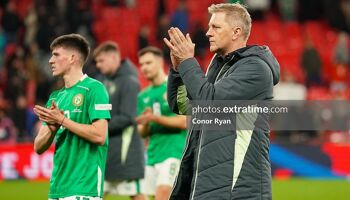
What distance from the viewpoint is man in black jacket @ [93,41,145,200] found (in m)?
9.45

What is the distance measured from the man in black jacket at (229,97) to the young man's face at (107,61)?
13.2 feet

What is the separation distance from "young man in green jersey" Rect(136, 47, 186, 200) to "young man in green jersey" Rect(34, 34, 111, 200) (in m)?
2.66

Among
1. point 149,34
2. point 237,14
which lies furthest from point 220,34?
point 149,34

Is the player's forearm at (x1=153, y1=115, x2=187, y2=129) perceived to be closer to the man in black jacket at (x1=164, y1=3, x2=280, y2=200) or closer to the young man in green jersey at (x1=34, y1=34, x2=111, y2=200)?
the young man in green jersey at (x1=34, y1=34, x2=111, y2=200)

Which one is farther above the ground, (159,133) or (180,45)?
(159,133)

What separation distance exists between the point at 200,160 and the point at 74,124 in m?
1.32

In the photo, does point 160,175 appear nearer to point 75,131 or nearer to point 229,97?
point 75,131

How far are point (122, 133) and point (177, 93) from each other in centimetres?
374

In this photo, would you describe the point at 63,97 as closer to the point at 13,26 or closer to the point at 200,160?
the point at 200,160

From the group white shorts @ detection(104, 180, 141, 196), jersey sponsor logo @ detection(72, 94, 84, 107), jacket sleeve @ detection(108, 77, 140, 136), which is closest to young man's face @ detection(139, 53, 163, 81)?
jacket sleeve @ detection(108, 77, 140, 136)

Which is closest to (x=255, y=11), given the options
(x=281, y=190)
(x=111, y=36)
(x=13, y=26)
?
(x=111, y=36)

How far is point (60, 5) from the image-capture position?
2162cm

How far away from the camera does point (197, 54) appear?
20.2 metres

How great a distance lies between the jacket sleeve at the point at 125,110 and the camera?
30.7 ft
